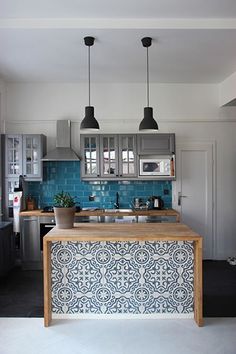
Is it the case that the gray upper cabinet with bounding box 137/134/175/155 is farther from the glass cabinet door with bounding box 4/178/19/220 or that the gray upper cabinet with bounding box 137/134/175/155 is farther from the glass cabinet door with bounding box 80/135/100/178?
the glass cabinet door with bounding box 4/178/19/220

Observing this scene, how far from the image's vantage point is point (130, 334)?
296cm

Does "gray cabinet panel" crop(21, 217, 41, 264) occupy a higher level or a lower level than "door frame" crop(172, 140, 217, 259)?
lower

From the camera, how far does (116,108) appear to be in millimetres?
5508

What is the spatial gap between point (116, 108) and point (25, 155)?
1.74m

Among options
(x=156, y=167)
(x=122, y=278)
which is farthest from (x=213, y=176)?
(x=122, y=278)

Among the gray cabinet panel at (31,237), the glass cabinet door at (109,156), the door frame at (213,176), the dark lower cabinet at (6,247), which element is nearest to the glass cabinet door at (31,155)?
the gray cabinet panel at (31,237)

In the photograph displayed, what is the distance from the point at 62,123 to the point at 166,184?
6.80 ft

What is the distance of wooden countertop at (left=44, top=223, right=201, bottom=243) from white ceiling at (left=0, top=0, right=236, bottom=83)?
6.92 ft

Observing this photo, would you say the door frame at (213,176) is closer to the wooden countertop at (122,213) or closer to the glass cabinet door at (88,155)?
the wooden countertop at (122,213)

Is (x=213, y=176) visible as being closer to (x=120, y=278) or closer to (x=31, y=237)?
(x=120, y=278)

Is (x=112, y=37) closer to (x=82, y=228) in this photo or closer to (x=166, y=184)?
(x=82, y=228)

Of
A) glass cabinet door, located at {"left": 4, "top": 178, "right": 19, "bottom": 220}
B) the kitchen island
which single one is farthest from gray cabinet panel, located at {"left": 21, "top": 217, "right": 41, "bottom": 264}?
the kitchen island

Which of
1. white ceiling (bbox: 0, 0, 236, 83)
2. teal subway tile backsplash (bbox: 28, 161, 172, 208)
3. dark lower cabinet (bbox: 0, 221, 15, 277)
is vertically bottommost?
dark lower cabinet (bbox: 0, 221, 15, 277)

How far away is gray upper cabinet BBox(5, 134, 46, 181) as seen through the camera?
17.0 ft
